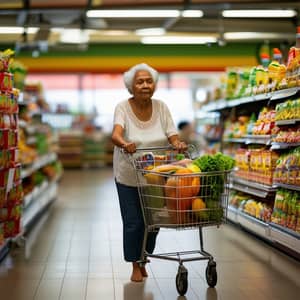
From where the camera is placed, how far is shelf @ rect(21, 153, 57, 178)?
27.3ft

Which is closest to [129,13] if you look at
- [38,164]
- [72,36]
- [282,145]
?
[38,164]

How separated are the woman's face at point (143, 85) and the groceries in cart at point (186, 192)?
736 mm

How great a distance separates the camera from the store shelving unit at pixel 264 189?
A: 5906 mm

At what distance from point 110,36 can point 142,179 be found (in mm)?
15448

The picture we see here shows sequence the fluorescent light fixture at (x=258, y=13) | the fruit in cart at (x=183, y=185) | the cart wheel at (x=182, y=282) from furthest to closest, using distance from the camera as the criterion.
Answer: the fluorescent light fixture at (x=258, y=13) < the cart wheel at (x=182, y=282) < the fruit in cart at (x=183, y=185)

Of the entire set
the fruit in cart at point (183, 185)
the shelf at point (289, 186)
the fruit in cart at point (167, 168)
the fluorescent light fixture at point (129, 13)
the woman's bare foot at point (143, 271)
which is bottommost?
the woman's bare foot at point (143, 271)

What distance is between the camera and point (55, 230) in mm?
7980

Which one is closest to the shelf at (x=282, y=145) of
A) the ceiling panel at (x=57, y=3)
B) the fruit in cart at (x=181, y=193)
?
the fruit in cart at (x=181, y=193)

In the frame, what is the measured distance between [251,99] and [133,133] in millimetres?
2693

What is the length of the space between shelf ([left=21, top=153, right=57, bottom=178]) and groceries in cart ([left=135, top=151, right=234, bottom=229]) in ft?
11.7

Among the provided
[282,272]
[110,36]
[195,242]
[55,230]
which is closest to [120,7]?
[55,230]

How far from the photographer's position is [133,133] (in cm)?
523

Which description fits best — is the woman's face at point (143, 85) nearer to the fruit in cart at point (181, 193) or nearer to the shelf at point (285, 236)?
the fruit in cart at point (181, 193)

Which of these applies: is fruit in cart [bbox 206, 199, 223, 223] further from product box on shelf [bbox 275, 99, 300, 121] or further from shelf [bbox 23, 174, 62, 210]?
shelf [bbox 23, 174, 62, 210]
